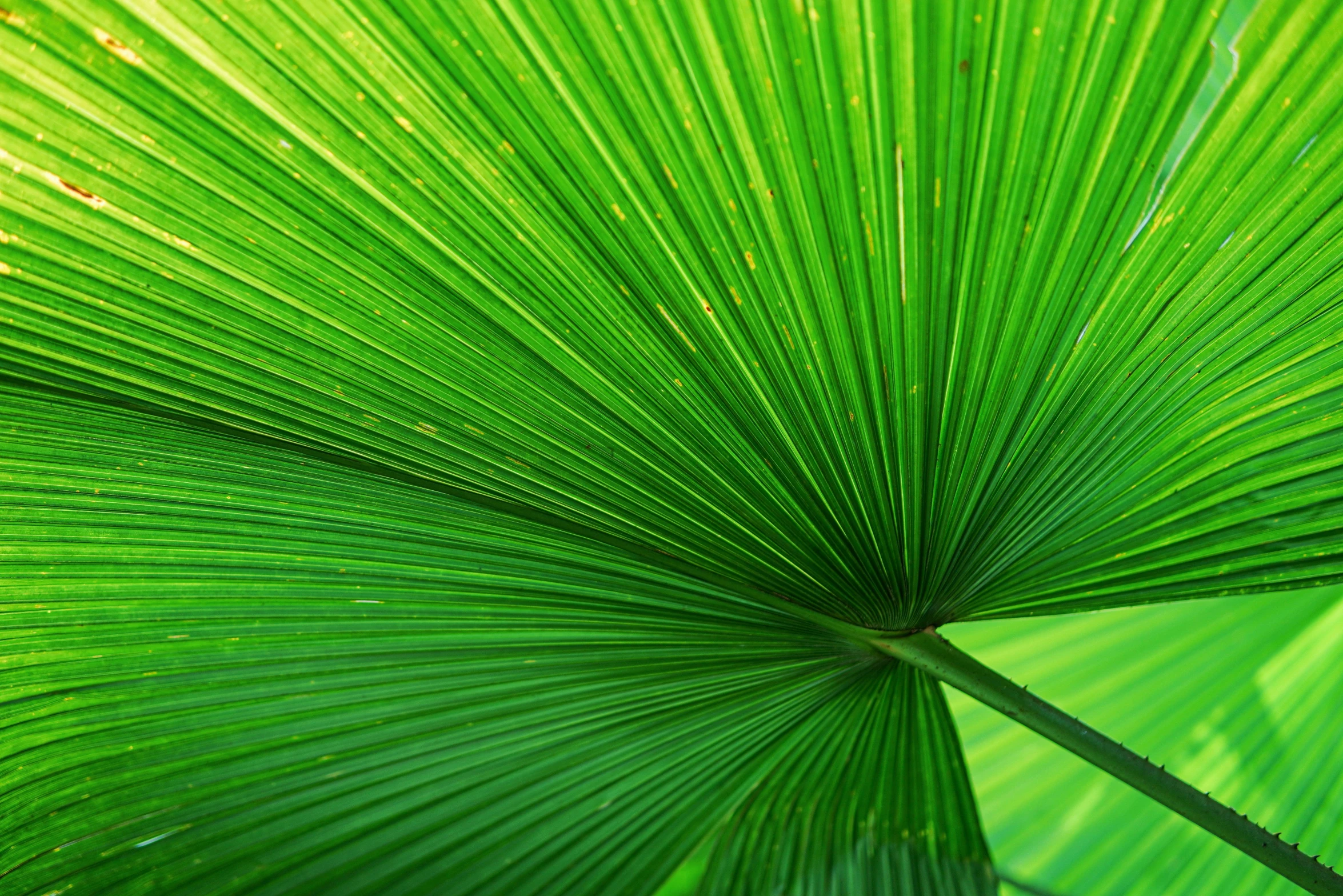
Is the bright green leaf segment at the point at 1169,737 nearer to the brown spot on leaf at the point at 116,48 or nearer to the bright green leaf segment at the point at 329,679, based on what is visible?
the bright green leaf segment at the point at 329,679

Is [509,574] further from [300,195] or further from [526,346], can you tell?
[300,195]

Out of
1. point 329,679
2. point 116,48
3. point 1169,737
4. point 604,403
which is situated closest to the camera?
point 116,48

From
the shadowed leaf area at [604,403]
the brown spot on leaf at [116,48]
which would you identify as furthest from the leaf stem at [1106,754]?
the brown spot on leaf at [116,48]

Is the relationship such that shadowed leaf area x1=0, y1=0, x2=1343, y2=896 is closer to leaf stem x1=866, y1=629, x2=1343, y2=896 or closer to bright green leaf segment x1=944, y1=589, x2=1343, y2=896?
Answer: leaf stem x1=866, y1=629, x2=1343, y2=896

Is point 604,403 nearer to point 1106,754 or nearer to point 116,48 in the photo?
point 116,48

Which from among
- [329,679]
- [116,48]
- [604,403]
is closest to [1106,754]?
[604,403]
